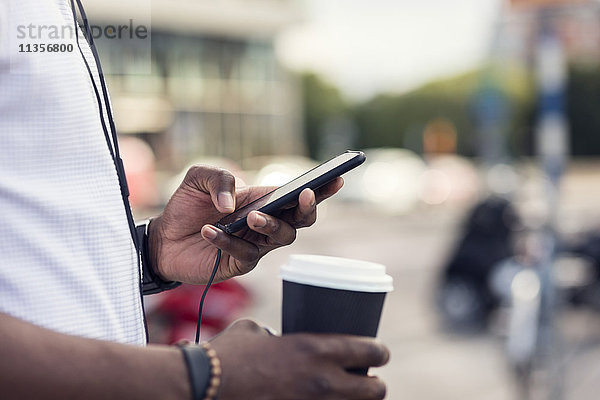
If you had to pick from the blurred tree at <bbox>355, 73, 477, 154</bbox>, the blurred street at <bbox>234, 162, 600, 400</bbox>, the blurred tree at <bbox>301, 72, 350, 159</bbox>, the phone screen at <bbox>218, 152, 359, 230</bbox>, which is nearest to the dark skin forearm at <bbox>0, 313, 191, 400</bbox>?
the phone screen at <bbox>218, 152, 359, 230</bbox>

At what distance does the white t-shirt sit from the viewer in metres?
0.91

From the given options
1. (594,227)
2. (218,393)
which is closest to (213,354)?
(218,393)

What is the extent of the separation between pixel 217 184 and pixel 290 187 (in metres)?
0.14

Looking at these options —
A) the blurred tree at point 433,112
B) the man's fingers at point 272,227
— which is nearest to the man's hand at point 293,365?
the man's fingers at point 272,227

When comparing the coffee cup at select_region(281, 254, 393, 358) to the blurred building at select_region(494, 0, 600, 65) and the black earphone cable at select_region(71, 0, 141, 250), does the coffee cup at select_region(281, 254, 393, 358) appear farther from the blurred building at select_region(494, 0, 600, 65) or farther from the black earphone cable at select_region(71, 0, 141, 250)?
the blurred building at select_region(494, 0, 600, 65)

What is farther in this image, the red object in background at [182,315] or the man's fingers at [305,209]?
the red object in background at [182,315]

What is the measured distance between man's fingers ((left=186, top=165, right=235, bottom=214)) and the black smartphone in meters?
0.03

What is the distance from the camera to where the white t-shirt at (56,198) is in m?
0.91

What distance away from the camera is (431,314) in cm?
748

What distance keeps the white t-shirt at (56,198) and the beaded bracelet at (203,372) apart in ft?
0.53

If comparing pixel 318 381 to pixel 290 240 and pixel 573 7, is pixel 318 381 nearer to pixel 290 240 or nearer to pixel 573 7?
pixel 290 240

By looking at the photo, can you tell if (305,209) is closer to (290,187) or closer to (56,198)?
(290,187)

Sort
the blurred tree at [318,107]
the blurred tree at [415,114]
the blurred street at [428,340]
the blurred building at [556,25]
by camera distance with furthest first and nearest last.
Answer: the blurred tree at [318,107]
the blurred tree at [415,114]
the blurred street at [428,340]
the blurred building at [556,25]

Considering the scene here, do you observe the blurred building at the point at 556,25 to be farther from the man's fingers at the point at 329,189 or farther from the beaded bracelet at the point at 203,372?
the beaded bracelet at the point at 203,372
